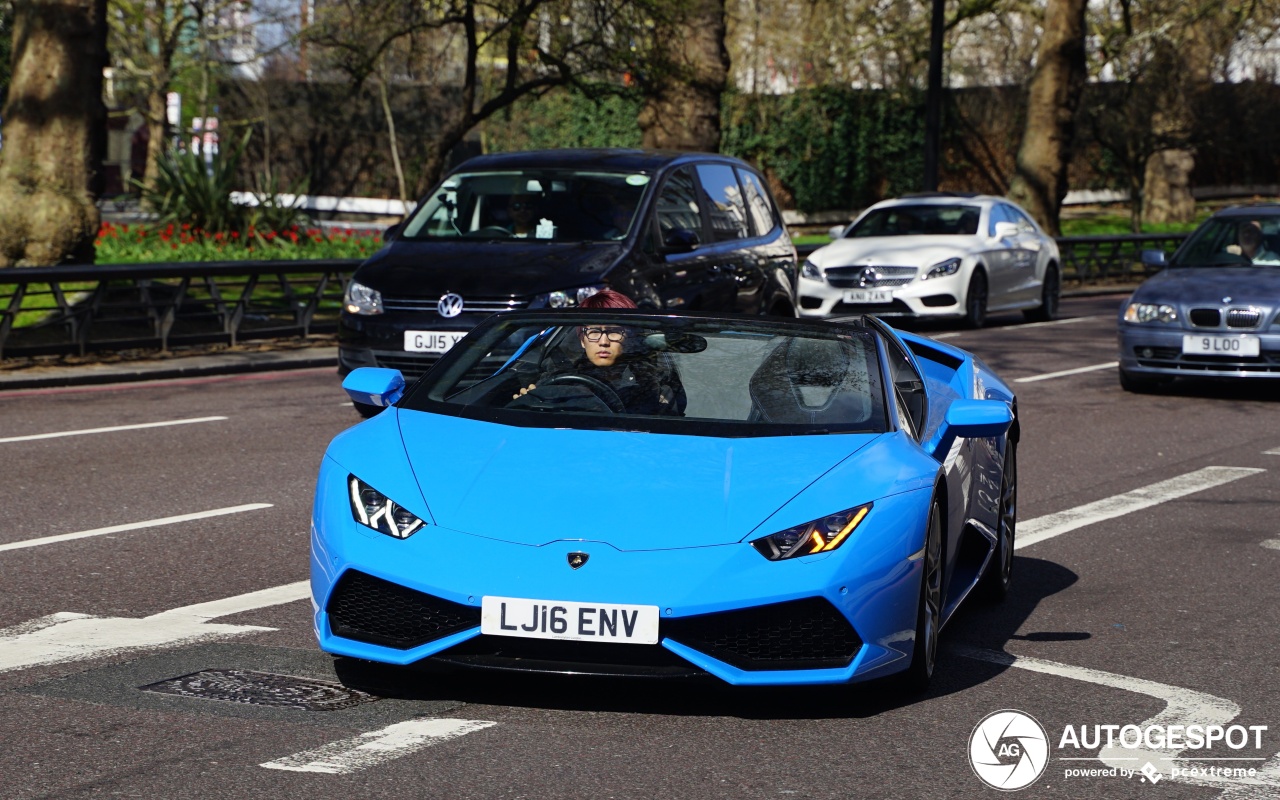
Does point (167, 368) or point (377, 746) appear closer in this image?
point (377, 746)

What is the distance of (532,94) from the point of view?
24422mm

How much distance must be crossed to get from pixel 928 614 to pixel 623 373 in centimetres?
140

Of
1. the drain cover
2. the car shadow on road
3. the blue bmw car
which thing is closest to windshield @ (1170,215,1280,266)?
the blue bmw car

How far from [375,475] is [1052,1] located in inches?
1190

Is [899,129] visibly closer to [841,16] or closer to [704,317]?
[841,16]

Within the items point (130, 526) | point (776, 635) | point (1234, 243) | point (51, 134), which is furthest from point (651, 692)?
point (51, 134)

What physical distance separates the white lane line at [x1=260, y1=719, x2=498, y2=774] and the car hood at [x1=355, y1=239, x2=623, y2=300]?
6.98 metres

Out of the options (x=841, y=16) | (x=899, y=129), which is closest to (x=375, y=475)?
(x=841, y=16)

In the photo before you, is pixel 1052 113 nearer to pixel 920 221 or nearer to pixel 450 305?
pixel 920 221

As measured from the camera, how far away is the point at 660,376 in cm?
615

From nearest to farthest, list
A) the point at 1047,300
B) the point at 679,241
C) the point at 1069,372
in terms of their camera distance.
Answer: the point at 679,241, the point at 1069,372, the point at 1047,300

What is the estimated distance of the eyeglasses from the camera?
636 centimetres

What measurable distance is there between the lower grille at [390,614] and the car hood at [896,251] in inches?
641

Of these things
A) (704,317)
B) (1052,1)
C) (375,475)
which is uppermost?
(1052,1)
